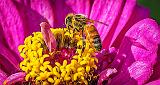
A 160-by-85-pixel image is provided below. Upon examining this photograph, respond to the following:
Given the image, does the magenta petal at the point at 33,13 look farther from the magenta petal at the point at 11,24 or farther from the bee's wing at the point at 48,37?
the bee's wing at the point at 48,37

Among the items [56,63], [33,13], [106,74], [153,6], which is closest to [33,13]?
[33,13]

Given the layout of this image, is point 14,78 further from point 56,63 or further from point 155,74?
point 155,74

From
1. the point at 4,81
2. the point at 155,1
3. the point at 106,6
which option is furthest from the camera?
the point at 155,1

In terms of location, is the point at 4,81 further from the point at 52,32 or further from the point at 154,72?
the point at 154,72

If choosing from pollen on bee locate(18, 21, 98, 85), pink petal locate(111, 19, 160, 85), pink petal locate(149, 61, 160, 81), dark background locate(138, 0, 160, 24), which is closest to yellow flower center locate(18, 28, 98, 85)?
pollen on bee locate(18, 21, 98, 85)

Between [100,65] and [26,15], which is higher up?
[26,15]

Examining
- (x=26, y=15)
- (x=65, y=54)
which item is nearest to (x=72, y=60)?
(x=65, y=54)
